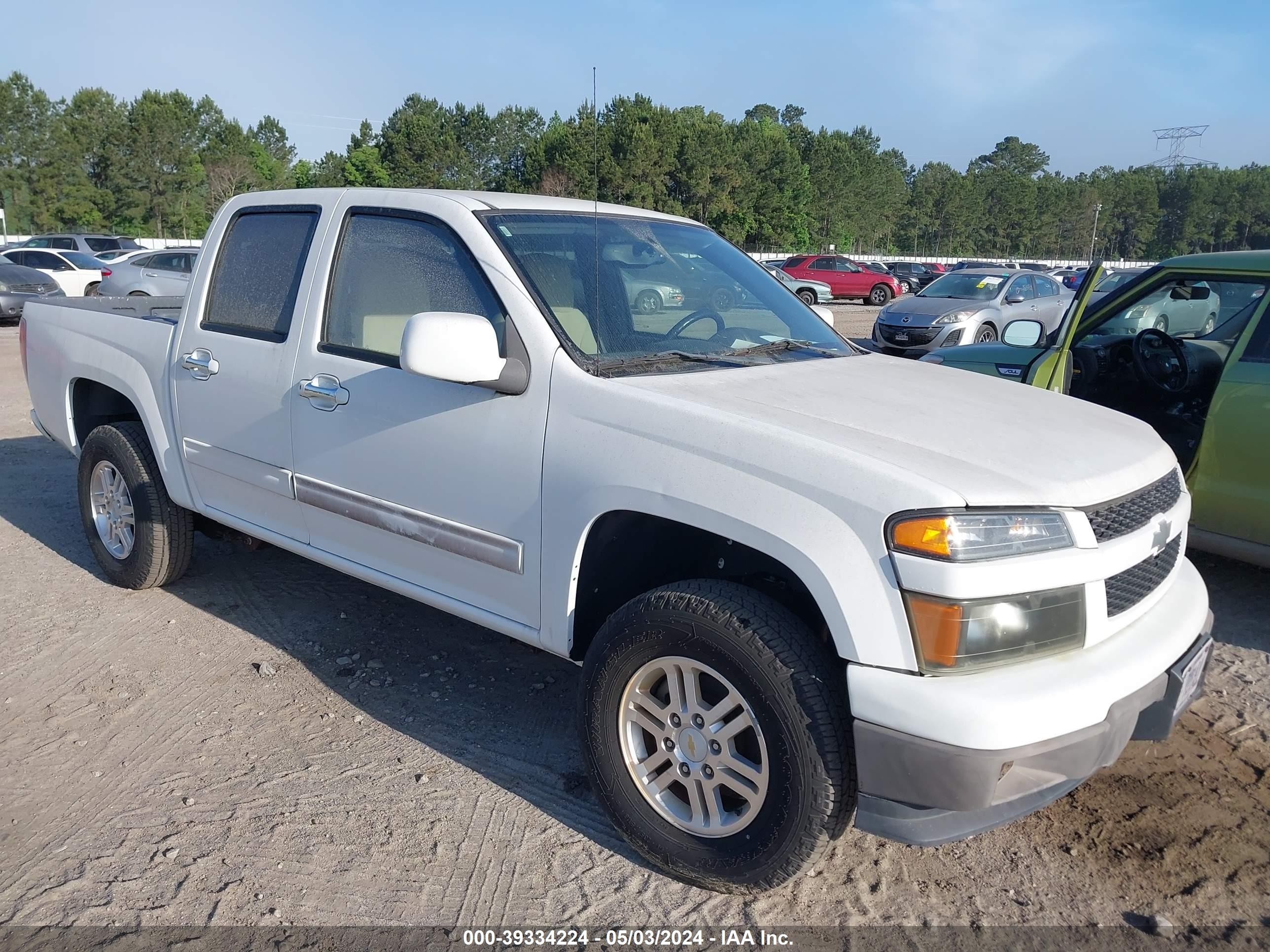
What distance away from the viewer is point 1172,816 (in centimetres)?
313

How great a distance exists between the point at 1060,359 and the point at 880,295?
30.3 meters

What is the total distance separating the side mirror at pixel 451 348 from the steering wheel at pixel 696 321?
74 centimetres

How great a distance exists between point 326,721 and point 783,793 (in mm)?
1995

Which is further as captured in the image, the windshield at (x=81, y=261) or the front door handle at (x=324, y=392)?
the windshield at (x=81, y=261)

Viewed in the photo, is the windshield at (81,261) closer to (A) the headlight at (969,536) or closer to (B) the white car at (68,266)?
(B) the white car at (68,266)

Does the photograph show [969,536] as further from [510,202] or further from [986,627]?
[510,202]

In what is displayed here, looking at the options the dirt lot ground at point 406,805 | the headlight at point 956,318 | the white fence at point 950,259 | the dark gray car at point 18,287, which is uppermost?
the dirt lot ground at point 406,805

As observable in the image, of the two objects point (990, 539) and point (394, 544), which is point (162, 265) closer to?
point (394, 544)

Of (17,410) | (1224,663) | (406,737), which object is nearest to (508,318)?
(406,737)

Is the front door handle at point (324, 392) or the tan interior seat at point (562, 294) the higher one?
the tan interior seat at point (562, 294)

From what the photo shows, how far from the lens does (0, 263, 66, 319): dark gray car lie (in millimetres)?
19562

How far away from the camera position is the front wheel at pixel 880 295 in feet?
111

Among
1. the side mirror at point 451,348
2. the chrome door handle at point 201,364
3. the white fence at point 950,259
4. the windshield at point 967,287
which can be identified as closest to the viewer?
the side mirror at point 451,348

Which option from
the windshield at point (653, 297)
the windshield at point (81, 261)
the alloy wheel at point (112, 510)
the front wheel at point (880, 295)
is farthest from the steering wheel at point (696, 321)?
the front wheel at point (880, 295)
